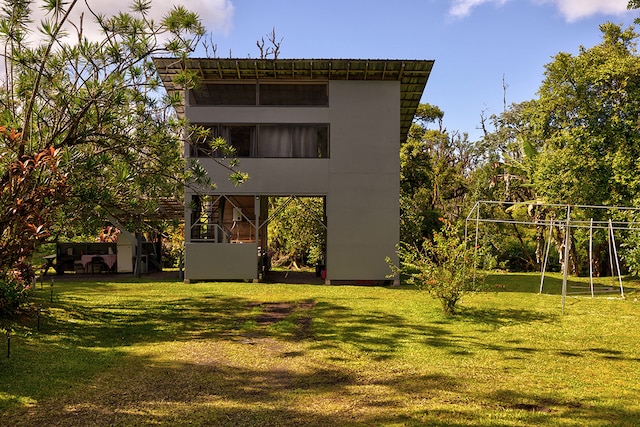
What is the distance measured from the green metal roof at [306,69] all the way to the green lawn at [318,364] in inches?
316

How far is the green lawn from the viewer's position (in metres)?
5.32

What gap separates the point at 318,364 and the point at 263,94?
12.2m

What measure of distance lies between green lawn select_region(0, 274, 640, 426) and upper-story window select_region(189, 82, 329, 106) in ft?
25.4

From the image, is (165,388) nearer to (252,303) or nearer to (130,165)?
(130,165)

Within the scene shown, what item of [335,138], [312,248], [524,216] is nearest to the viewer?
[335,138]

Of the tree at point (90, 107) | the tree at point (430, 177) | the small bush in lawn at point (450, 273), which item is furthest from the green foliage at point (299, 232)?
the tree at point (90, 107)

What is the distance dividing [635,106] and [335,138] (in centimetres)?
1113

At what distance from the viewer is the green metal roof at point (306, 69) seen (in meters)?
16.3

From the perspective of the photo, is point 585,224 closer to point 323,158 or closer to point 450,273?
point 323,158

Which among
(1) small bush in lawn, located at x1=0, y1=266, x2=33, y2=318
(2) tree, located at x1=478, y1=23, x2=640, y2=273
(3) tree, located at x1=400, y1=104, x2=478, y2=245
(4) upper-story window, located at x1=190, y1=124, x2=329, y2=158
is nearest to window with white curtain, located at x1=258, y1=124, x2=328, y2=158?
(4) upper-story window, located at x1=190, y1=124, x2=329, y2=158

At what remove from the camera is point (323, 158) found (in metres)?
17.3

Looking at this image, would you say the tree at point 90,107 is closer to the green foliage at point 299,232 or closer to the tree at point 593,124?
the green foliage at point 299,232

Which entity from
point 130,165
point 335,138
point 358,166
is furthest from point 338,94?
point 130,165

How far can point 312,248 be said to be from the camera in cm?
2259
